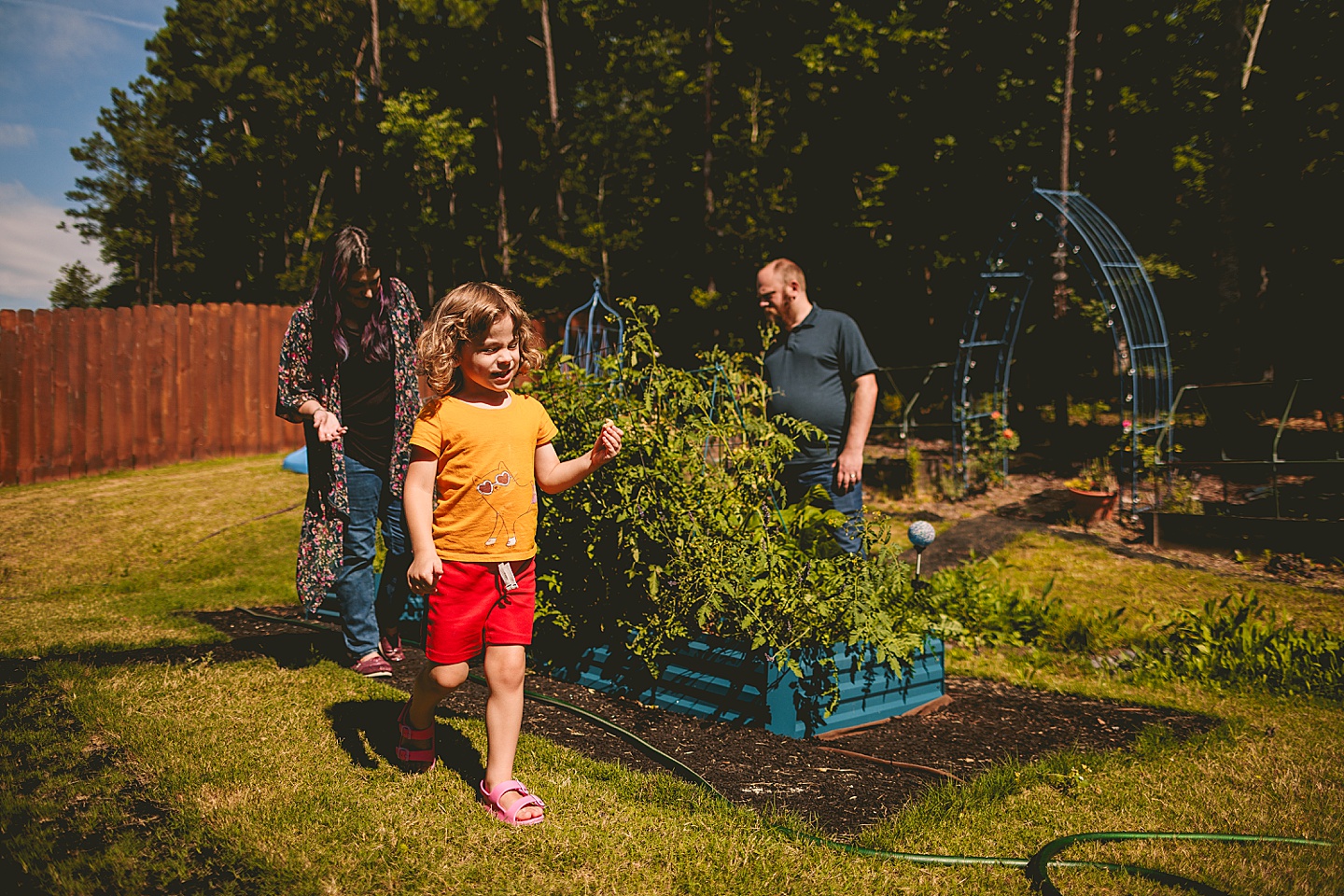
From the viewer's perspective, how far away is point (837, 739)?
3129 mm

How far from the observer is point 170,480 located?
885 cm

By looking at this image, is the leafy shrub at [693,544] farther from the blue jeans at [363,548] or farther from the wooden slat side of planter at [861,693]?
the blue jeans at [363,548]

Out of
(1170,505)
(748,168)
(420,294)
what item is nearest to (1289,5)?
(748,168)

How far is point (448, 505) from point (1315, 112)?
16.6 metres

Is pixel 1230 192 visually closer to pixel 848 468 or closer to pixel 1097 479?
pixel 1097 479

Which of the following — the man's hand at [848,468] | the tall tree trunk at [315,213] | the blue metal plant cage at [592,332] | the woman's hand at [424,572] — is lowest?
the woman's hand at [424,572]

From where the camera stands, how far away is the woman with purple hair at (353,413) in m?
3.29

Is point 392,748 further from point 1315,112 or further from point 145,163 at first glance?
point 145,163

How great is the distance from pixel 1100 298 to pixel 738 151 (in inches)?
429

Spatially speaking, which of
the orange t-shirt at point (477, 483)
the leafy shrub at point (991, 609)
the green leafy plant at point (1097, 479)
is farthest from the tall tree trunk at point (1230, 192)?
the orange t-shirt at point (477, 483)

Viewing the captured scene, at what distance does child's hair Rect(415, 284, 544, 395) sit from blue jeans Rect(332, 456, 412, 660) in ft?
3.89

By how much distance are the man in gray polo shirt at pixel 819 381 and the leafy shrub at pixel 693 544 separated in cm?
18

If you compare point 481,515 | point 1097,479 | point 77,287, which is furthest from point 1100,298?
point 77,287

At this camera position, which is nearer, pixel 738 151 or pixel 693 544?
pixel 693 544
